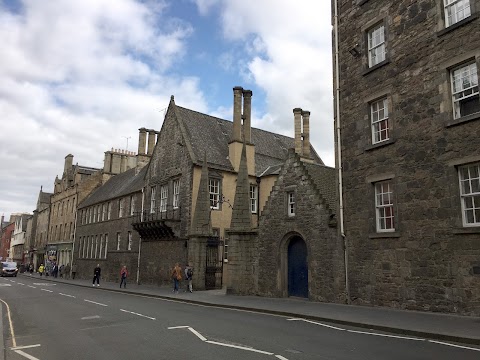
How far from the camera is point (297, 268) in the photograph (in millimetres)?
18641

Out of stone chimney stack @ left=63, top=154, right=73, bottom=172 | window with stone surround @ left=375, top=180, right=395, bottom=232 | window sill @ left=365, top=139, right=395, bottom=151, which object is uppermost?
stone chimney stack @ left=63, top=154, right=73, bottom=172

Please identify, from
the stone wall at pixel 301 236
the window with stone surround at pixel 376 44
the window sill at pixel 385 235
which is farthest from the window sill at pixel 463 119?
the stone wall at pixel 301 236

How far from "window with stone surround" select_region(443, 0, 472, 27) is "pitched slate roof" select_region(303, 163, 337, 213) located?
8232 millimetres

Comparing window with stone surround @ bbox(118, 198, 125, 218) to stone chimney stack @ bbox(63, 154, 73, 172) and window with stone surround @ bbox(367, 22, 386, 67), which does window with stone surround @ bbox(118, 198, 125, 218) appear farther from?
window with stone surround @ bbox(367, 22, 386, 67)

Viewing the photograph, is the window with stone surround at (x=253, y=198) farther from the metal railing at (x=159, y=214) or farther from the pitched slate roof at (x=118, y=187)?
the pitched slate roof at (x=118, y=187)

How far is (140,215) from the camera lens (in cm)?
3412

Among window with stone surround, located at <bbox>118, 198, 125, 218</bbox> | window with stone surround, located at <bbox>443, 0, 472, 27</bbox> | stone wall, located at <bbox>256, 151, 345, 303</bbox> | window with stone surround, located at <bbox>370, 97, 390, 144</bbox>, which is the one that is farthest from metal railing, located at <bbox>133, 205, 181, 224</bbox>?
window with stone surround, located at <bbox>443, 0, 472, 27</bbox>

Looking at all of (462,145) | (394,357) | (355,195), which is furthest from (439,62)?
(394,357)

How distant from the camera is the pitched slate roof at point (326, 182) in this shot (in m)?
18.2

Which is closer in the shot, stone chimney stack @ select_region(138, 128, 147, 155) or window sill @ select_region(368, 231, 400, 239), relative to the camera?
window sill @ select_region(368, 231, 400, 239)

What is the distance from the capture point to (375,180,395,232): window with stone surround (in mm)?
14828

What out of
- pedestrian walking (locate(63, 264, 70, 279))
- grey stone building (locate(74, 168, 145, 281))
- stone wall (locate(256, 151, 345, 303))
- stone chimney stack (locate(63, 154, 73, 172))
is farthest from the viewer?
stone chimney stack (locate(63, 154, 73, 172))

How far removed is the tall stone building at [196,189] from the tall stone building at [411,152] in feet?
35.7

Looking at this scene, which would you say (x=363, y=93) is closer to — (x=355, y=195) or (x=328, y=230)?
(x=355, y=195)
